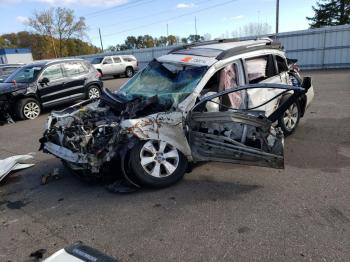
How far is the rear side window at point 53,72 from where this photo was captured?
35.0ft

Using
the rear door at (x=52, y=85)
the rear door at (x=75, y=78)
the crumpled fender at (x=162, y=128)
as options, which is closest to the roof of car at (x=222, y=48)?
the crumpled fender at (x=162, y=128)

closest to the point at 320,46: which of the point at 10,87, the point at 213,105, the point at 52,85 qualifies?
the point at 52,85

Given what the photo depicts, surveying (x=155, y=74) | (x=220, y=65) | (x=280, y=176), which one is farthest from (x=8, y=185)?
(x=280, y=176)

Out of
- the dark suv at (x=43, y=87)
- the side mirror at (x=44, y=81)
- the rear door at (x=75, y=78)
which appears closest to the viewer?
the dark suv at (x=43, y=87)

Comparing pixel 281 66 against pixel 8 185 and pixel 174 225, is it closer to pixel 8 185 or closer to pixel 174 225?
pixel 174 225

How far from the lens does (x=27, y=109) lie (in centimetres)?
1028

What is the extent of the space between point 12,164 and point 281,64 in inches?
202

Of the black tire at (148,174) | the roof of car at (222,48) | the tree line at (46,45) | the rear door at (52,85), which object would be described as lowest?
the black tire at (148,174)

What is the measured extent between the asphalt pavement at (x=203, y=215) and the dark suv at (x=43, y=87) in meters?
5.49

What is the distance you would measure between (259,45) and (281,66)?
83 cm

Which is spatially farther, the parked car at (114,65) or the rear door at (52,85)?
the parked car at (114,65)

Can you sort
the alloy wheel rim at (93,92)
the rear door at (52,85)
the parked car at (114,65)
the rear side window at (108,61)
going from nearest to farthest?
1. the rear door at (52,85)
2. the alloy wheel rim at (93,92)
3. the parked car at (114,65)
4. the rear side window at (108,61)

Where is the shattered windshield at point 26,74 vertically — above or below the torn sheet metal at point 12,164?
above

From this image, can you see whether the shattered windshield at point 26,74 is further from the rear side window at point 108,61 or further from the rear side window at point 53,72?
the rear side window at point 108,61
